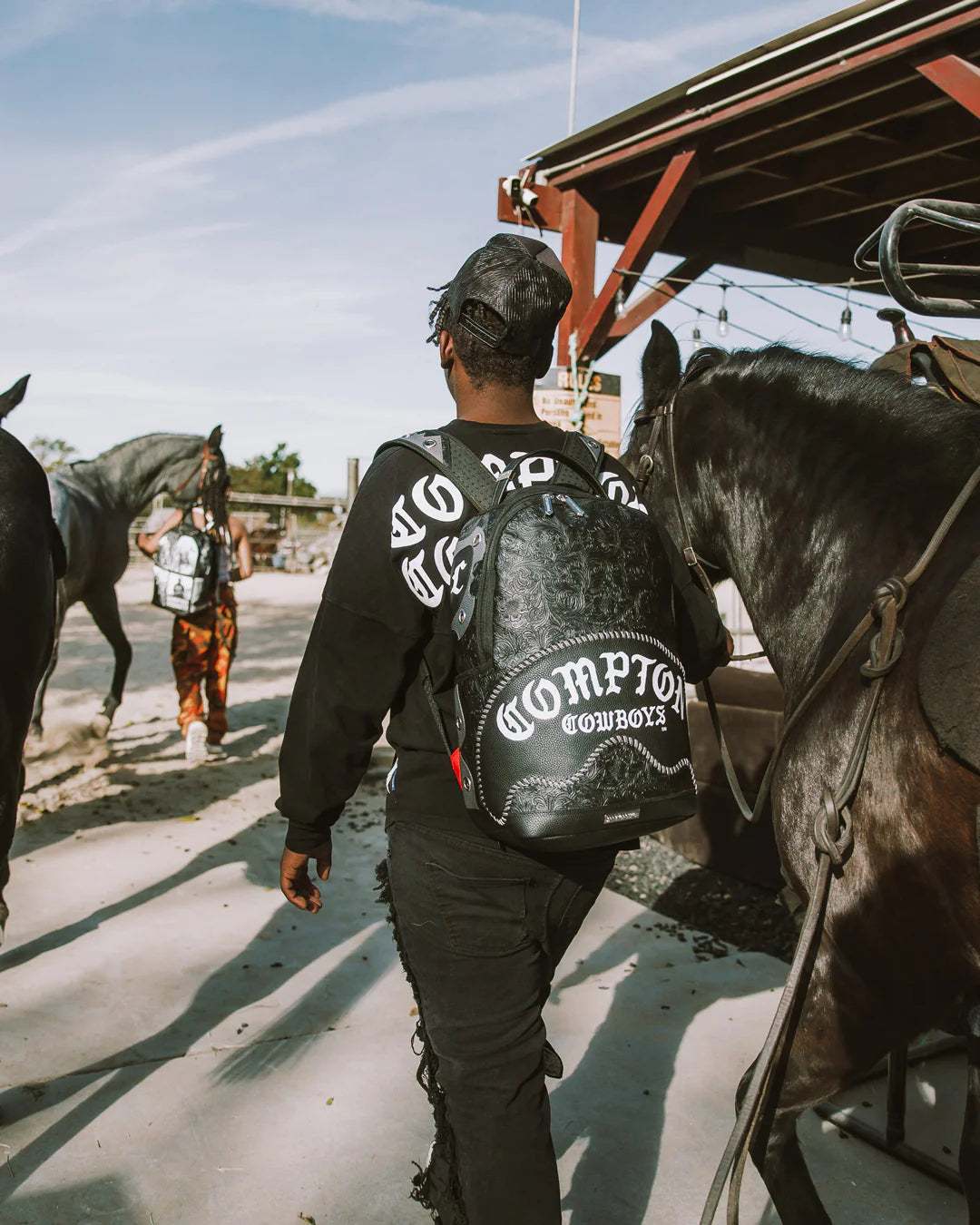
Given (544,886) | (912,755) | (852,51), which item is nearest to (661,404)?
(912,755)

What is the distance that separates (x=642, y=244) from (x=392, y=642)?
5.40 meters

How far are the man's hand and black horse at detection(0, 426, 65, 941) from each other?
3.98 feet

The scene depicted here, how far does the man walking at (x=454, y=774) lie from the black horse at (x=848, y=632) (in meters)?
0.49

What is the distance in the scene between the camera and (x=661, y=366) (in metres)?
2.57

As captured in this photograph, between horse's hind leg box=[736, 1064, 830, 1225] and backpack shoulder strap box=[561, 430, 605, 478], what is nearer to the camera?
backpack shoulder strap box=[561, 430, 605, 478]

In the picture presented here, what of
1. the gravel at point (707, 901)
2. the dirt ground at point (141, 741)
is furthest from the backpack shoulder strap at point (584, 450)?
the dirt ground at point (141, 741)

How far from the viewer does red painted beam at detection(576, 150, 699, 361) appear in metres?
6.09

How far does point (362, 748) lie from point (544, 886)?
41 cm

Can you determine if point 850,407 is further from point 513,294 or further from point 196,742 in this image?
point 196,742

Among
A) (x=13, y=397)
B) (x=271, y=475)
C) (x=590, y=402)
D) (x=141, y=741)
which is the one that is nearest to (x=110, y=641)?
(x=141, y=741)

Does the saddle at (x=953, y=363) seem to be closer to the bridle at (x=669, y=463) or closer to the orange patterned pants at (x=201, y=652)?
the bridle at (x=669, y=463)

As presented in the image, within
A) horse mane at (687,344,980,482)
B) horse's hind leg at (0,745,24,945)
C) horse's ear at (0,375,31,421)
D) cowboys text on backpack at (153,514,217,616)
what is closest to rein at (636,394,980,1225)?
horse mane at (687,344,980,482)

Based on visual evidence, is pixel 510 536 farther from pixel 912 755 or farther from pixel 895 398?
pixel 895 398

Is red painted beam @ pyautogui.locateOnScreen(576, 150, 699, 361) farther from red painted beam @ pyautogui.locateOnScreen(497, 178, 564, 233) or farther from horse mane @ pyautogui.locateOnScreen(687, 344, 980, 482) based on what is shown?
horse mane @ pyautogui.locateOnScreen(687, 344, 980, 482)
